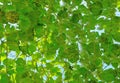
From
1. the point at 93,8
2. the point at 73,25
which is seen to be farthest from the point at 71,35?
the point at 93,8

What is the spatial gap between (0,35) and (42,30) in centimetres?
33

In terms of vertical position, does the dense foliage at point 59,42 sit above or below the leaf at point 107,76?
above

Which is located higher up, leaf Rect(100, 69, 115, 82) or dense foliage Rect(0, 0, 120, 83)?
dense foliage Rect(0, 0, 120, 83)

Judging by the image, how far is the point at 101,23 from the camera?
332 centimetres

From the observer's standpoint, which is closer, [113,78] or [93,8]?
[113,78]

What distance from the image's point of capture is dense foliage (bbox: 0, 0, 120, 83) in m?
2.97

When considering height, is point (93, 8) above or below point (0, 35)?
above

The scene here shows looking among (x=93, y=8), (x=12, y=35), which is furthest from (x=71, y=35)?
(x=12, y=35)

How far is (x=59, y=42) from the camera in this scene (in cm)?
312

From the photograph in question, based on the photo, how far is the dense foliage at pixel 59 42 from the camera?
2.97 meters

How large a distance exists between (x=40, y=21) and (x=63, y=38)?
0.75 feet

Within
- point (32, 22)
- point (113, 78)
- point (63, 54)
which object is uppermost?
point (32, 22)

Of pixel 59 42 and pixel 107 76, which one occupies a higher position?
pixel 59 42

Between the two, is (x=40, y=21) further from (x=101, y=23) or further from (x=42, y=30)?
(x=101, y=23)
